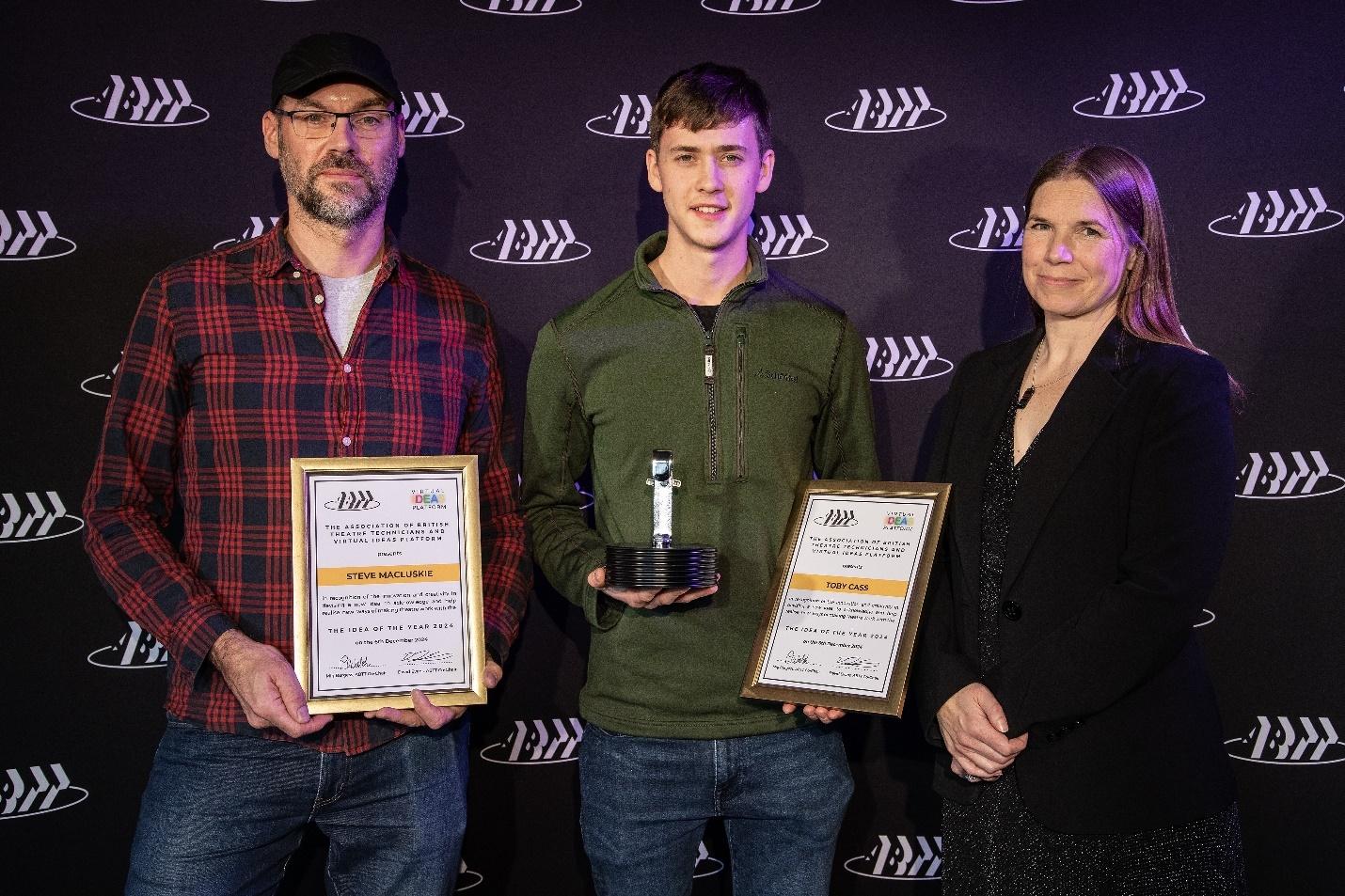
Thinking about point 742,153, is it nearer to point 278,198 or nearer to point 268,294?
point 268,294

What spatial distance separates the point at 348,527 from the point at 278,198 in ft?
3.88

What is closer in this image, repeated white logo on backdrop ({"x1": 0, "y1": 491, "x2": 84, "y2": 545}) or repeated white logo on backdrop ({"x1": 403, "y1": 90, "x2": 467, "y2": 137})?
repeated white logo on backdrop ({"x1": 0, "y1": 491, "x2": 84, "y2": 545})

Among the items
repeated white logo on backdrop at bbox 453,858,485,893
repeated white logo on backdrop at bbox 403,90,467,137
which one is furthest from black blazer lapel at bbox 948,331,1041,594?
repeated white logo on backdrop at bbox 453,858,485,893

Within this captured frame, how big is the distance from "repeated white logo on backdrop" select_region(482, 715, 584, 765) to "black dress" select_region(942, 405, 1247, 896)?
1103 millimetres

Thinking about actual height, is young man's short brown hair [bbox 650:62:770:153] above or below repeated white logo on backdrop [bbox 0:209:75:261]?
above

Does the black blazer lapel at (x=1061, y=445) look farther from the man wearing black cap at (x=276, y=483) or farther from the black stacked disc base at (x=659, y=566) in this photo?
the man wearing black cap at (x=276, y=483)

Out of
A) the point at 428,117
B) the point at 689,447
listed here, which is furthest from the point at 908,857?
the point at 428,117

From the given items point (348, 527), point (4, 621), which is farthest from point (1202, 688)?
point (4, 621)

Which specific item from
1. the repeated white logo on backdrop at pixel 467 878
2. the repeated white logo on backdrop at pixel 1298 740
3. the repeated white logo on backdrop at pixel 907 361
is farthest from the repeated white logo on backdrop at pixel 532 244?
the repeated white logo on backdrop at pixel 1298 740

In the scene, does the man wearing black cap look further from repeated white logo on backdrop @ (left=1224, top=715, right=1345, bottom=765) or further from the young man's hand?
repeated white logo on backdrop @ (left=1224, top=715, right=1345, bottom=765)

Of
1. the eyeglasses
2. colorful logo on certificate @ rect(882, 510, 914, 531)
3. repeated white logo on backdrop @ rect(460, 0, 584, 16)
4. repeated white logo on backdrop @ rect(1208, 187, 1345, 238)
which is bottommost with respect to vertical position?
colorful logo on certificate @ rect(882, 510, 914, 531)

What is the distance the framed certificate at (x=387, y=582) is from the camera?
2029mm

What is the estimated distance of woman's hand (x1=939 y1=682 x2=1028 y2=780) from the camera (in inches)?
81.5

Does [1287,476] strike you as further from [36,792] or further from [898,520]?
[36,792]
